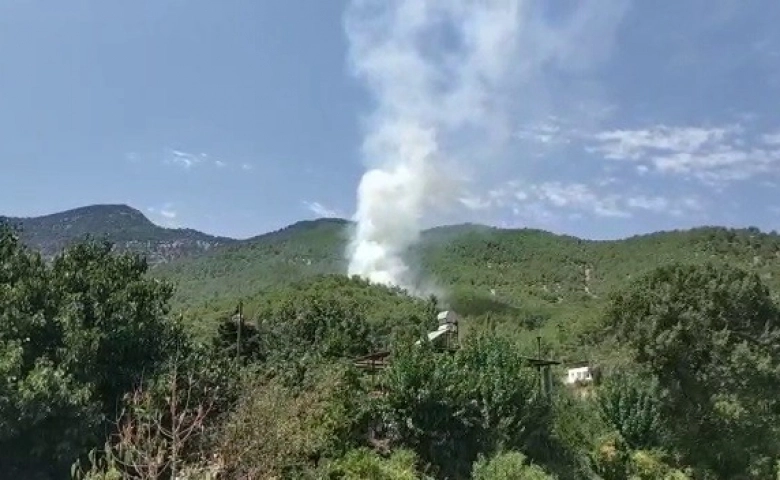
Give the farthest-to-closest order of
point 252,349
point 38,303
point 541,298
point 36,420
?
1. point 541,298
2. point 252,349
3. point 38,303
4. point 36,420

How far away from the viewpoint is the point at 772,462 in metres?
25.2

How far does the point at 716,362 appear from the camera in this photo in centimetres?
2502

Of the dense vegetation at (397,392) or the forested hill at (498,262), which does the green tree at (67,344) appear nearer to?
the dense vegetation at (397,392)

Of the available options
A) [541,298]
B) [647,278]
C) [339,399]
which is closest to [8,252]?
[339,399]

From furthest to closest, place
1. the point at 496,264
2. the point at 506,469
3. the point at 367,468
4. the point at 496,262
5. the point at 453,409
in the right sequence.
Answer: the point at 496,262
the point at 496,264
the point at 453,409
the point at 506,469
the point at 367,468

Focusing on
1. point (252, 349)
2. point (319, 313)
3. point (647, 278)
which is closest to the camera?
point (647, 278)

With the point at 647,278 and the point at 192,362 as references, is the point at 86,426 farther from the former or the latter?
the point at 647,278

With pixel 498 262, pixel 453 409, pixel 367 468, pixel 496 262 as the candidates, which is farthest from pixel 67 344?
pixel 498 262

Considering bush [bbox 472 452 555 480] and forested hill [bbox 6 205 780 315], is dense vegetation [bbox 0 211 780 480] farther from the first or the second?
forested hill [bbox 6 205 780 315]

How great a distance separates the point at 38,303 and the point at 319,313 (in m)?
37.6

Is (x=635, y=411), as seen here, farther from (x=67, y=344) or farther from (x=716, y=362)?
(x=67, y=344)

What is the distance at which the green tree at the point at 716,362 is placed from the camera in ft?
82.3

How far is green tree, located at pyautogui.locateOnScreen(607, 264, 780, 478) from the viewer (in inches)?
987

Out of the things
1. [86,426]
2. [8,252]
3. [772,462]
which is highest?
[8,252]
